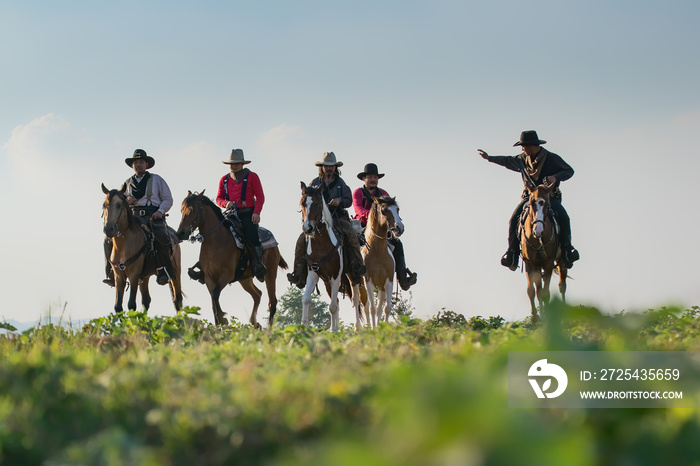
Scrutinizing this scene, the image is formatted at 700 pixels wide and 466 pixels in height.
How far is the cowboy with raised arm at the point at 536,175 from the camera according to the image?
14.8 m

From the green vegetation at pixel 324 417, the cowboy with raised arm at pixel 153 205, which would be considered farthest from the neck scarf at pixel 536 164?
the green vegetation at pixel 324 417

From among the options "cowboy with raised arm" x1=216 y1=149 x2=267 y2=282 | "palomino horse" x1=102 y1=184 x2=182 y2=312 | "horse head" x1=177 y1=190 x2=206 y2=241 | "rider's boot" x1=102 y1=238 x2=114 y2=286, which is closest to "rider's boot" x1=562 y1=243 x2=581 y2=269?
"cowboy with raised arm" x1=216 y1=149 x2=267 y2=282

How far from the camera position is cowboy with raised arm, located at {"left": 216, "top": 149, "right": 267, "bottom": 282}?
54.7ft

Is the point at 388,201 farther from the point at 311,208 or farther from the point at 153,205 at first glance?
the point at 153,205

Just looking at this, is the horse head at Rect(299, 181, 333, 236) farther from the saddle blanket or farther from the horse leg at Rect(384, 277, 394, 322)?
the saddle blanket

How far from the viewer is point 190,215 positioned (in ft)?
51.6

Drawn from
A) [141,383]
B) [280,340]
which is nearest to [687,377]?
[141,383]

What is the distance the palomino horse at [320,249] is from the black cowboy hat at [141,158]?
4.99m

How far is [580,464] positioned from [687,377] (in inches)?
59.0

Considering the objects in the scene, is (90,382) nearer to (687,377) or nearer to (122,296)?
(687,377)

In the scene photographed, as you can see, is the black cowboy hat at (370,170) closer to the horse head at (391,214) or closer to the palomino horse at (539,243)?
the horse head at (391,214)

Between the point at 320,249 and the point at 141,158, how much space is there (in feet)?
17.7

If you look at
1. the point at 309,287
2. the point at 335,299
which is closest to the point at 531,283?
the point at 335,299

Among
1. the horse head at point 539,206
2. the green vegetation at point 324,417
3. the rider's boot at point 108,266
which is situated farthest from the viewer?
the rider's boot at point 108,266
